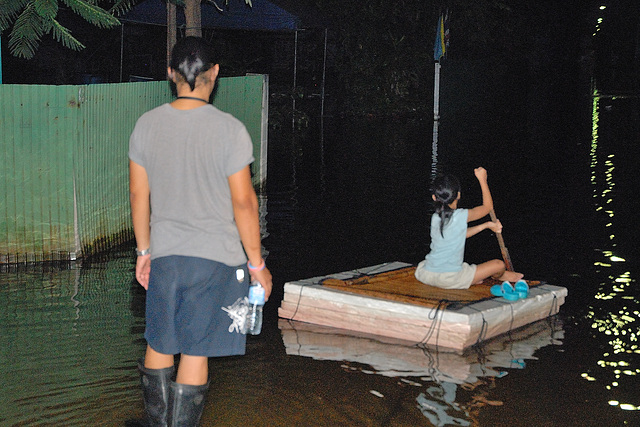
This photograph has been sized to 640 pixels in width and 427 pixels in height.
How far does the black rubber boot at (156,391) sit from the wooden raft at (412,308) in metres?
2.19

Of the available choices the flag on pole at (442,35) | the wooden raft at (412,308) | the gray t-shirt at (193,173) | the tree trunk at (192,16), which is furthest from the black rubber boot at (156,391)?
the flag on pole at (442,35)

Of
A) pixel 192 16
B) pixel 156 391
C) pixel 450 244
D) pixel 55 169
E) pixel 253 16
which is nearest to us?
pixel 156 391

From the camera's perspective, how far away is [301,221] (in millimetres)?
10805

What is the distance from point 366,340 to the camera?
613cm

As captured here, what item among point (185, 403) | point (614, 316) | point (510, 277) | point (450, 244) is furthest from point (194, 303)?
point (614, 316)

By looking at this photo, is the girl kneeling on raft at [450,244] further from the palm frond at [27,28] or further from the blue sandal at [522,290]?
the palm frond at [27,28]

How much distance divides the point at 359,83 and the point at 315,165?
12.7 meters

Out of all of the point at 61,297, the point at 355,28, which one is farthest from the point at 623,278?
the point at 355,28

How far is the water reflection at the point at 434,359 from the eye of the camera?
5.04 m

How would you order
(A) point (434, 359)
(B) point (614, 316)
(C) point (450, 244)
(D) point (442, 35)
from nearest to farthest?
(A) point (434, 359) < (C) point (450, 244) < (B) point (614, 316) < (D) point (442, 35)

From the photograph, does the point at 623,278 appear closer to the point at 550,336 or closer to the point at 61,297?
the point at 550,336

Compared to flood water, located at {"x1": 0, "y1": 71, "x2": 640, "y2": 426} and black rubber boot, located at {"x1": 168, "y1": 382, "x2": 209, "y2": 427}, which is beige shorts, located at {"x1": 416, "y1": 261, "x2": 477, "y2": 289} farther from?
black rubber boot, located at {"x1": 168, "y1": 382, "x2": 209, "y2": 427}

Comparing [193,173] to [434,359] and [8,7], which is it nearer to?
[434,359]

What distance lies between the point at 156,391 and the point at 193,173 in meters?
1.12
